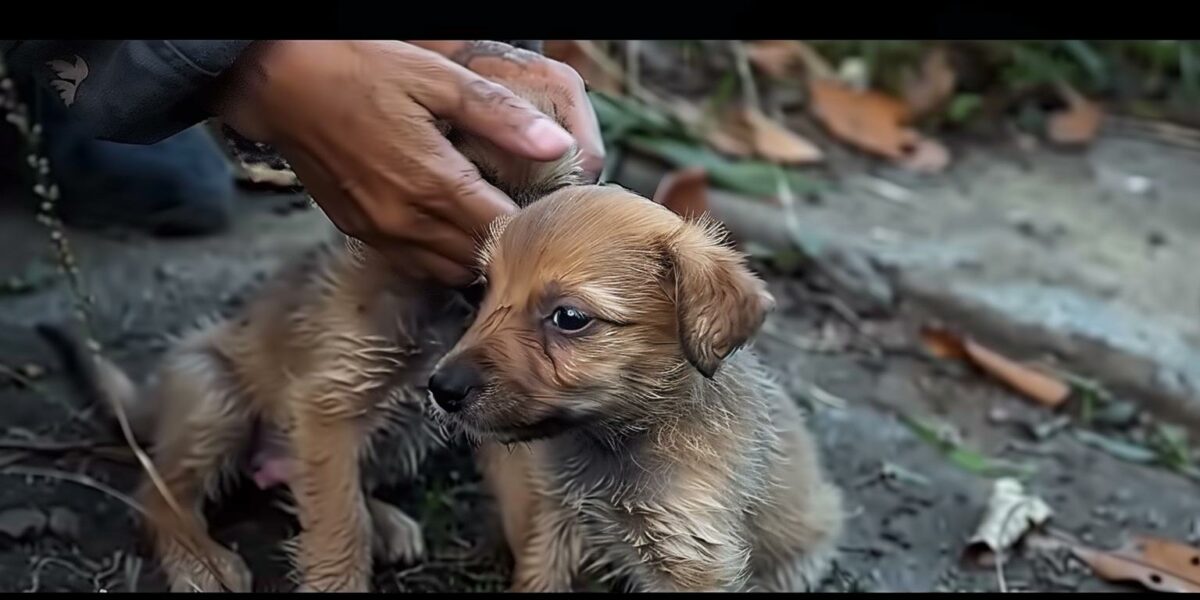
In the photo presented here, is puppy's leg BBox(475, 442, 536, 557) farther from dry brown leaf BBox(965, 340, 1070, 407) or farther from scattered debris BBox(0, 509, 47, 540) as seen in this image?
dry brown leaf BBox(965, 340, 1070, 407)

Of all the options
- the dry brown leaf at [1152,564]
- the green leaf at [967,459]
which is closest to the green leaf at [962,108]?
the green leaf at [967,459]

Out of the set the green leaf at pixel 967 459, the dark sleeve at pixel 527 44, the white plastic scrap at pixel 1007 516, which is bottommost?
the green leaf at pixel 967 459

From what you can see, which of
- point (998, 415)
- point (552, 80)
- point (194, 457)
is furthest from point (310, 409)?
point (998, 415)

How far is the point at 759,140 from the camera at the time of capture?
4.77 meters

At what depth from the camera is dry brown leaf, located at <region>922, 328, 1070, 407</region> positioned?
3.77 meters

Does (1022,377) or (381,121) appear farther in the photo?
(1022,377)

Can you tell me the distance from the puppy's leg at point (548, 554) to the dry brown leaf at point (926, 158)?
287cm

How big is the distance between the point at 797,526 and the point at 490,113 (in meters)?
1.11

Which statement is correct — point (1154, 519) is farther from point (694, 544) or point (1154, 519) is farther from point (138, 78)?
point (138, 78)

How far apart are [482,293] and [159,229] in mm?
1993

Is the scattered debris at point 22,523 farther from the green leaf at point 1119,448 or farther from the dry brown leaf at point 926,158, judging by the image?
the dry brown leaf at point 926,158

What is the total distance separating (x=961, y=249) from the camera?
446 centimetres

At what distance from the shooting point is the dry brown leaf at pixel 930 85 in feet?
17.5

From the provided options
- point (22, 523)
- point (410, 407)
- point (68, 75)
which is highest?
point (68, 75)
